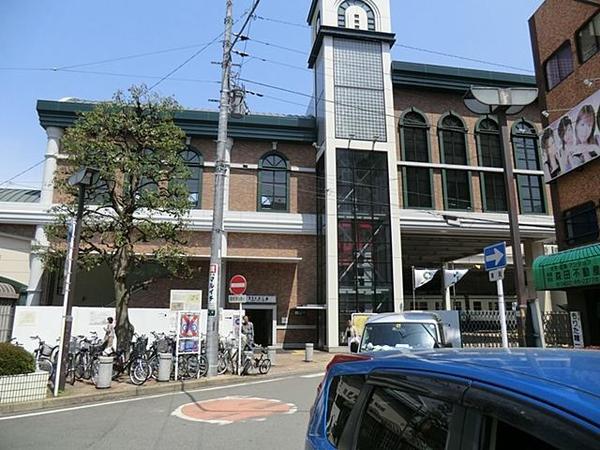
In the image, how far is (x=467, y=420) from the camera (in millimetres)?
1623

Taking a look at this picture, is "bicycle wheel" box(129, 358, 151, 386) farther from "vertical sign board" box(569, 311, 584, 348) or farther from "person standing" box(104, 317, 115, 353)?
"vertical sign board" box(569, 311, 584, 348)

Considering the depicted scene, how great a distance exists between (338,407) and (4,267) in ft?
89.7

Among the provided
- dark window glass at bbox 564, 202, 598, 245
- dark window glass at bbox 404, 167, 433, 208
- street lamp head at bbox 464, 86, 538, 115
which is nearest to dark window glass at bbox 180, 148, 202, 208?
dark window glass at bbox 404, 167, 433, 208

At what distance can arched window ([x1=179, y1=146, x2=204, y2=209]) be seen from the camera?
27.4 meters

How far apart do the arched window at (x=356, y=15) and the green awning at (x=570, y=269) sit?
1885cm

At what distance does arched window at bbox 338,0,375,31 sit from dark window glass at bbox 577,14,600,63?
14659 mm

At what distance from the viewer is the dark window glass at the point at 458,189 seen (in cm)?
2984

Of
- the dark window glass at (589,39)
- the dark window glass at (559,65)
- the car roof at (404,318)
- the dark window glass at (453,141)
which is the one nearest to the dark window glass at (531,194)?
the dark window glass at (453,141)

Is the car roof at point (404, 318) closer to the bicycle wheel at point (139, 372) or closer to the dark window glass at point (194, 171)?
the bicycle wheel at point (139, 372)

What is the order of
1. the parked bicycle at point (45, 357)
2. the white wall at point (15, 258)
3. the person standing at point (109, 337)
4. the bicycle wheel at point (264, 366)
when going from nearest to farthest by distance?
1. the parked bicycle at point (45, 357)
2. the person standing at point (109, 337)
3. the bicycle wheel at point (264, 366)
4. the white wall at point (15, 258)

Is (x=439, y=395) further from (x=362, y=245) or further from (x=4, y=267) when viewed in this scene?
(x=4, y=267)

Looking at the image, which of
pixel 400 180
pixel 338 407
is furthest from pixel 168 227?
pixel 400 180

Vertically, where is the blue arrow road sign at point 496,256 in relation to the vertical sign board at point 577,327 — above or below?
above

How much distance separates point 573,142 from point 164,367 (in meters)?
15.5
